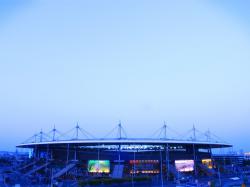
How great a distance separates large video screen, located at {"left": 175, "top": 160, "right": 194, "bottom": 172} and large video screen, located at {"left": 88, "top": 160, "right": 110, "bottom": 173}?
15956mm

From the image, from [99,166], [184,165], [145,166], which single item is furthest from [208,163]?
[99,166]

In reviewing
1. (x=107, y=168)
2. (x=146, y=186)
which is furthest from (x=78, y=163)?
(x=146, y=186)

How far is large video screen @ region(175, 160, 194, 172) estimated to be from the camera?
70594 mm

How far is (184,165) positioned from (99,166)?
2009 centimetres

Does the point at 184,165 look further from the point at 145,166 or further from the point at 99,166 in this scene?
the point at 99,166

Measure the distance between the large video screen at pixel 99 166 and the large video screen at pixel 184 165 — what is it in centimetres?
1596

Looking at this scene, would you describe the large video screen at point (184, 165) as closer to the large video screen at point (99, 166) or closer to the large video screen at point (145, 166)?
the large video screen at point (145, 166)

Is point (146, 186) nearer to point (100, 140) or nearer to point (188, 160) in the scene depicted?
point (100, 140)

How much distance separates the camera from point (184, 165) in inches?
2825

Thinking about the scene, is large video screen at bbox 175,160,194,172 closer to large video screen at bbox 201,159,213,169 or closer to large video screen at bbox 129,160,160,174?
large video screen at bbox 201,159,213,169

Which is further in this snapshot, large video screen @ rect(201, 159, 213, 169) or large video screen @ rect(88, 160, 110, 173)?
large video screen @ rect(201, 159, 213, 169)

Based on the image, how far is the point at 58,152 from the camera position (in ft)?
242

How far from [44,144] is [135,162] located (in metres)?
21.5

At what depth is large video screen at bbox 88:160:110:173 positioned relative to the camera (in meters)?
67.9
